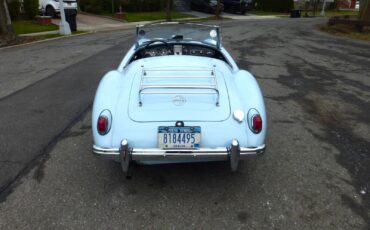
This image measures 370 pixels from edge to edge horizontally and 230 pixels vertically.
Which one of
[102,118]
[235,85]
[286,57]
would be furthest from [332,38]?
[102,118]

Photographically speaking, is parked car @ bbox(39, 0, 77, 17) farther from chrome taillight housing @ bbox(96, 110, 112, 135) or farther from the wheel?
chrome taillight housing @ bbox(96, 110, 112, 135)

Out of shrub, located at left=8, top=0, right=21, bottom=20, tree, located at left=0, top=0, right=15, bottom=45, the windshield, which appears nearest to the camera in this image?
the windshield

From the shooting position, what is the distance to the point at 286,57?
1055 cm

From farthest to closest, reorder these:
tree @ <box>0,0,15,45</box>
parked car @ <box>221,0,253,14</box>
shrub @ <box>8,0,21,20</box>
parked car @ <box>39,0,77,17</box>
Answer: parked car @ <box>221,0,253,14</box> < parked car @ <box>39,0,77,17</box> < shrub @ <box>8,0,21,20</box> < tree @ <box>0,0,15,45</box>

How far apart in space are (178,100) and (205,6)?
3156cm

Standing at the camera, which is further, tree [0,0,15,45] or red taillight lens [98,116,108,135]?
tree [0,0,15,45]

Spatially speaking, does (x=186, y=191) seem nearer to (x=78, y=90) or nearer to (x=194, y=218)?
(x=194, y=218)

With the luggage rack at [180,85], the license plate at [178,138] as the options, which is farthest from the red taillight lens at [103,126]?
the license plate at [178,138]

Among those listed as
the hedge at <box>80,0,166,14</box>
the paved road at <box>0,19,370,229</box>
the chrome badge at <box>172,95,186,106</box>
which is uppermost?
the hedge at <box>80,0,166,14</box>

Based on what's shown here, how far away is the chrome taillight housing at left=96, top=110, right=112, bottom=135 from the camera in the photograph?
3.20 meters

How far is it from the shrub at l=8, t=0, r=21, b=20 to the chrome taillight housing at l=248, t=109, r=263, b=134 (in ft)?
65.9

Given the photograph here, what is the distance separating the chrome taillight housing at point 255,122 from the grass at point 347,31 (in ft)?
46.4

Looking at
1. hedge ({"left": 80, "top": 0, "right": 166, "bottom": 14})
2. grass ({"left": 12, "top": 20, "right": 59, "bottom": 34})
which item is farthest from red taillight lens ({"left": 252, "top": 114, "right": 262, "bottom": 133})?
hedge ({"left": 80, "top": 0, "right": 166, "bottom": 14})

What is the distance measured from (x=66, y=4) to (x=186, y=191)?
19.3 meters
